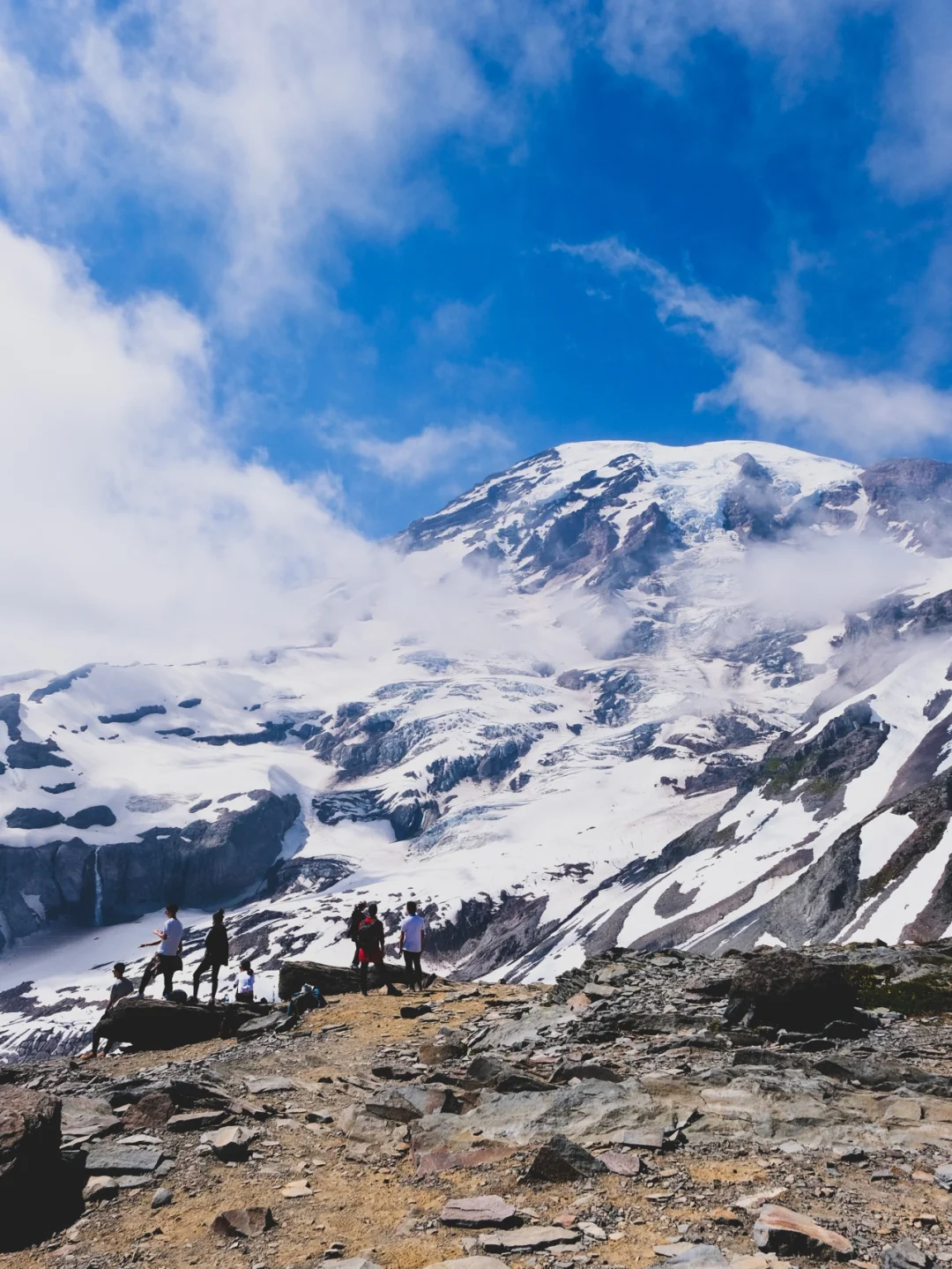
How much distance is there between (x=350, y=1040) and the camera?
2200cm

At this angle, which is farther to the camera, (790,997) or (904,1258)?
(790,997)

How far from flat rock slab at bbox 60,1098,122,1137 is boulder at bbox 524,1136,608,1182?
253 inches

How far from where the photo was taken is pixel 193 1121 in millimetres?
12805

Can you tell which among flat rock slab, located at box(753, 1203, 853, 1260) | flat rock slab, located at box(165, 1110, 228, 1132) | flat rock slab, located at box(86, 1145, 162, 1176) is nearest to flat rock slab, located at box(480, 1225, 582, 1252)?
flat rock slab, located at box(753, 1203, 853, 1260)

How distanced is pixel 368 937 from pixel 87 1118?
1775 cm

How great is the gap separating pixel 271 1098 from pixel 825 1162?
9396 mm

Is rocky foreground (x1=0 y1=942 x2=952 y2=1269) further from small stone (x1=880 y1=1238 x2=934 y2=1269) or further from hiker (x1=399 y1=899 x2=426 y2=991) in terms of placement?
hiker (x1=399 y1=899 x2=426 y2=991)

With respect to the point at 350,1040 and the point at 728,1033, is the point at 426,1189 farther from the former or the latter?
the point at 350,1040

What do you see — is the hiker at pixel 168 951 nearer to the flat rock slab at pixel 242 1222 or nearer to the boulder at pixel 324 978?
the boulder at pixel 324 978

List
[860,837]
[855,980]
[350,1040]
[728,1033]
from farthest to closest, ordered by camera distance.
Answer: [860,837] → [855,980] → [350,1040] → [728,1033]

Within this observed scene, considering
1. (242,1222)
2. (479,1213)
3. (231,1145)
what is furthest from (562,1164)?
(231,1145)

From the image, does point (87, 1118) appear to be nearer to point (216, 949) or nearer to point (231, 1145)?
point (231, 1145)

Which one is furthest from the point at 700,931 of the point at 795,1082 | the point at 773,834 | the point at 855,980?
the point at 795,1082

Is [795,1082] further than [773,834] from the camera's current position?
No
